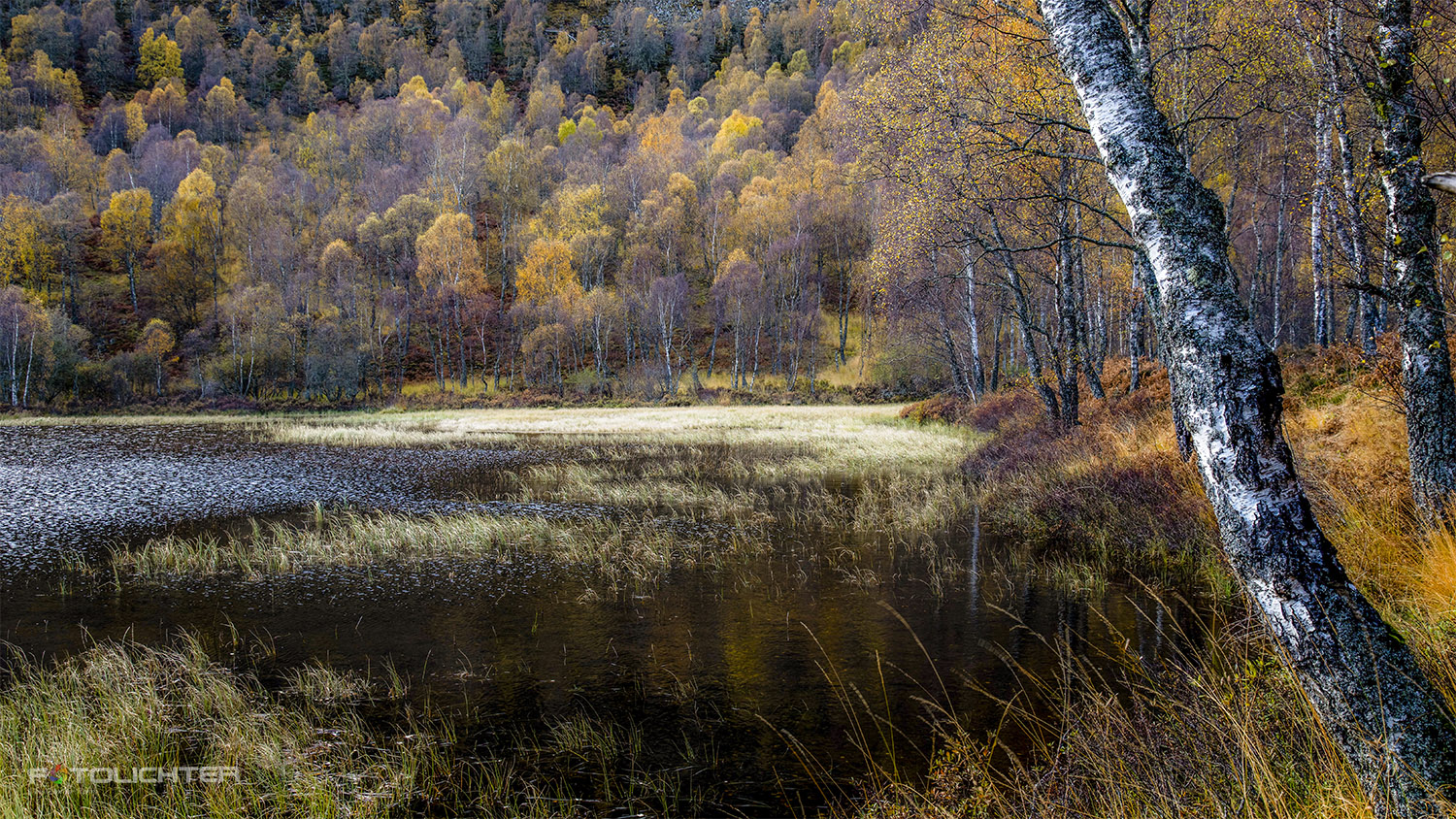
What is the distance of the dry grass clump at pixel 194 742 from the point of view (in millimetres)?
4270

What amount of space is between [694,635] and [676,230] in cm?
5506

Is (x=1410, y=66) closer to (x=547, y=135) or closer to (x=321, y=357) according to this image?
(x=321, y=357)

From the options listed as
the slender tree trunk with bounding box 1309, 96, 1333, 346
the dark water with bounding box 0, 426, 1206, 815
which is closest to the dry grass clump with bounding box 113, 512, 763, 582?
the dark water with bounding box 0, 426, 1206, 815

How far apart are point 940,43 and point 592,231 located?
4669cm

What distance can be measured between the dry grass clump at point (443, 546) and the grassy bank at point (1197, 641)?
5.54 meters

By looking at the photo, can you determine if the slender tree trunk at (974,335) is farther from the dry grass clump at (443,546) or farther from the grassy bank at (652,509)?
the dry grass clump at (443,546)

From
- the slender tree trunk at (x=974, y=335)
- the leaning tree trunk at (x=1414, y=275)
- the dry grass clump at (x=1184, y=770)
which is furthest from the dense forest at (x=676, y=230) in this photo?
the dry grass clump at (x=1184, y=770)

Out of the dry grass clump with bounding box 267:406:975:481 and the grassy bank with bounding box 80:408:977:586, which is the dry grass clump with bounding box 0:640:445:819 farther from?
the dry grass clump with bounding box 267:406:975:481

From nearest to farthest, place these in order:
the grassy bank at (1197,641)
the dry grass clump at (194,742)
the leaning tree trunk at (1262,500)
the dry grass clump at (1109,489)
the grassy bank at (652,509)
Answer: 1. the leaning tree trunk at (1262,500)
2. the grassy bank at (1197,641)
3. the dry grass clump at (194,742)
4. the dry grass clump at (1109,489)
5. the grassy bank at (652,509)

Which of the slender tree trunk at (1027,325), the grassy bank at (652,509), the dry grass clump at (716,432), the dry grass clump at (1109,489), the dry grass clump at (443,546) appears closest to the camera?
the dry grass clump at (1109,489)

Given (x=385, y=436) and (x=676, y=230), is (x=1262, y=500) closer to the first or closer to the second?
(x=385, y=436)

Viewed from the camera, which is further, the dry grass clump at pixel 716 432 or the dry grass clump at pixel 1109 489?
the dry grass clump at pixel 716 432

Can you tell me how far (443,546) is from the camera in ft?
38.5

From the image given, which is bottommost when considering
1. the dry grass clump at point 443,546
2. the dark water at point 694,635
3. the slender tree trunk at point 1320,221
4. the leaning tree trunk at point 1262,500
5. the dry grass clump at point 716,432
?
the dark water at point 694,635
